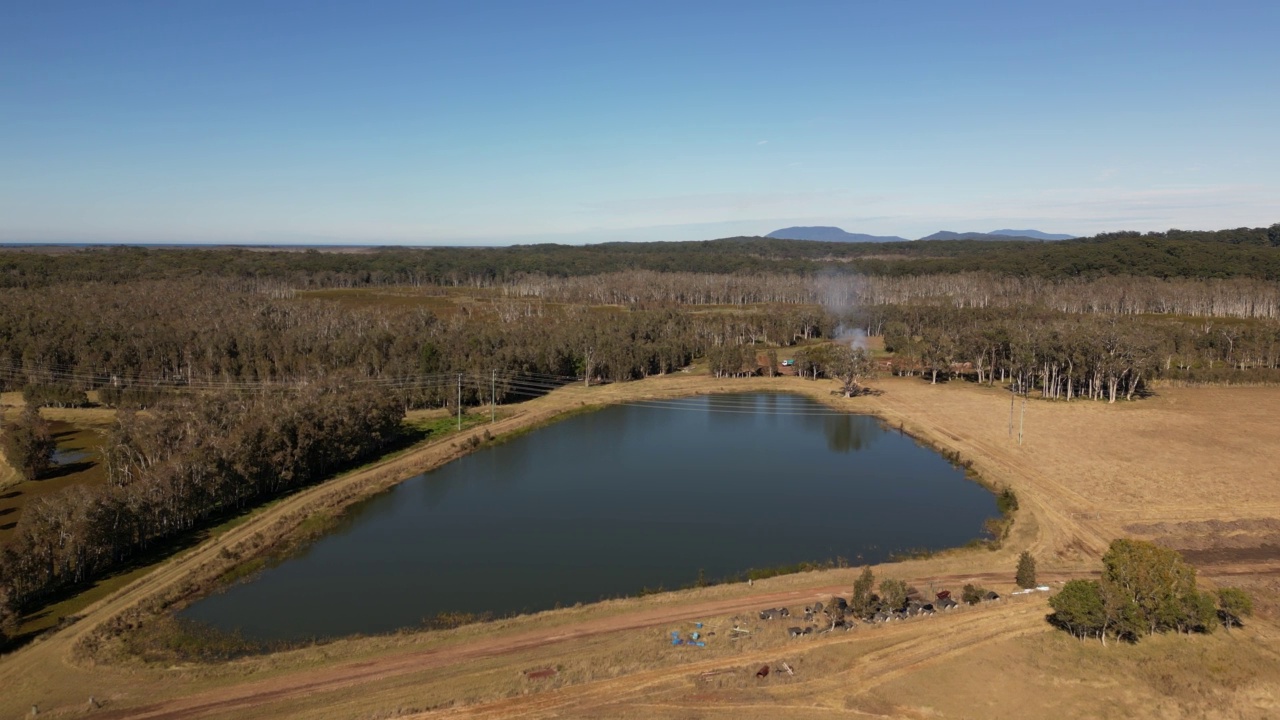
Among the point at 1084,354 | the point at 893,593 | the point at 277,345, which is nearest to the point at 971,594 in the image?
the point at 893,593

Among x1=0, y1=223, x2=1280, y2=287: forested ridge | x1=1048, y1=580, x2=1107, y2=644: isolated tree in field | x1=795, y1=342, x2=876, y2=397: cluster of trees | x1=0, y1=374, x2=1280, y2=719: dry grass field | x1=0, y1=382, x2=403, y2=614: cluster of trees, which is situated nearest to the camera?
x1=0, y1=374, x2=1280, y2=719: dry grass field

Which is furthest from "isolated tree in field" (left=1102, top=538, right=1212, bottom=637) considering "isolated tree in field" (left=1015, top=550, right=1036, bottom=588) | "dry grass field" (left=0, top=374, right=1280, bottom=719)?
"isolated tree in field" (left=1015, top=550, right=1036, bottom=588)

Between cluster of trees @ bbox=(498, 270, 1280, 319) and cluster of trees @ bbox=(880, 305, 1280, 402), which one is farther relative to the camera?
cluster of trees @ bbox=(498, 270, 1280, 319)

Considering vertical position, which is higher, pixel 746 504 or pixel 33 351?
pixel 33 351

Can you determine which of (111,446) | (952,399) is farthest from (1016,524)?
(111,446)

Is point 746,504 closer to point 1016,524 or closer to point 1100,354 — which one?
point 1016,524

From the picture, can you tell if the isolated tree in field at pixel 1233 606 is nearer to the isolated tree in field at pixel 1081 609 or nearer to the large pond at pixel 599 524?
the isolated tree in field at pixel 1081 609

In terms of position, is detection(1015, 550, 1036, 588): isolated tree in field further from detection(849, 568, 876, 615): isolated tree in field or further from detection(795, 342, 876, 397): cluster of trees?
detection(795, 342, 876, 397): cluster of trees

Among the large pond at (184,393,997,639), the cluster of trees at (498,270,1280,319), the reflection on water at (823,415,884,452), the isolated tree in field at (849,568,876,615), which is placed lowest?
the large pond at (184,393,997,639)
